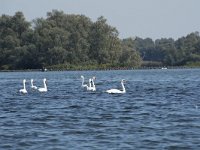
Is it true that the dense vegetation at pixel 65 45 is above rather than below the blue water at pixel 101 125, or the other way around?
above

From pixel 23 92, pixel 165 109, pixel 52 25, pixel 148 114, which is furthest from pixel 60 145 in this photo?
pixel 52 25

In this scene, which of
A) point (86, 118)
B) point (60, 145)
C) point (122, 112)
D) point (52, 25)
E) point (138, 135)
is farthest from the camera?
point (52, 25)

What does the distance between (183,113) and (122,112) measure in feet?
10.9

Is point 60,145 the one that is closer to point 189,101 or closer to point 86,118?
point 86,118

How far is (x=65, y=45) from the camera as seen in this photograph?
155m

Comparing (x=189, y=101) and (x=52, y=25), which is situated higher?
(x=52, y=25)

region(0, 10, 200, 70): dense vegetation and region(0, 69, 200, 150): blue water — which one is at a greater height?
region(0, 10, 200, 70): dense vegetation

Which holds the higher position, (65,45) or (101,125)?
(65,45)

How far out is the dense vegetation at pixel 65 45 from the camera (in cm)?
15500

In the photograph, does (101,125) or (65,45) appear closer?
(101,125)

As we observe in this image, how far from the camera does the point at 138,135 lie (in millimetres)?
26391

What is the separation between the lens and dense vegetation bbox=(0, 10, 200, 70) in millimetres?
155000

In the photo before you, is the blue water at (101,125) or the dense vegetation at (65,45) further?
the dense vegetation at (65,45)

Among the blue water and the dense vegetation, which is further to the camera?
the dense vegetation
